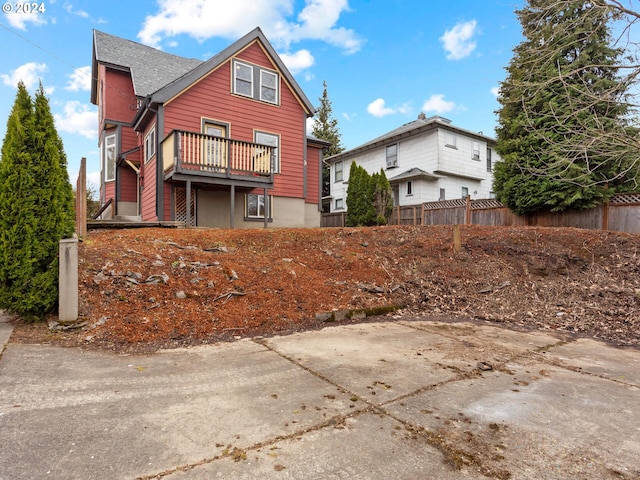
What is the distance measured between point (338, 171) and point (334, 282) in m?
21.1

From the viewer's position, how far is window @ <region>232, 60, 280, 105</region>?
12302 millimetres

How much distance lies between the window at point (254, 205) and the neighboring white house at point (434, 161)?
10.2 m

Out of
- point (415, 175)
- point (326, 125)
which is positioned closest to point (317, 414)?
point (415, 175)

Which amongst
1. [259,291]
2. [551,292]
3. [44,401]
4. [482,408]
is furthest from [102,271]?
[551,292]

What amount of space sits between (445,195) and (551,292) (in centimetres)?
1535

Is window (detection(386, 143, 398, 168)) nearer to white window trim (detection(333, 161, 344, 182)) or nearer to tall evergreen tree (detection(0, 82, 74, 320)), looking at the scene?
white window trim (detection(333, 161, 344, 182))

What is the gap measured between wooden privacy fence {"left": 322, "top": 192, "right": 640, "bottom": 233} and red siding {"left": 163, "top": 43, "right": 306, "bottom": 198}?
196 inches

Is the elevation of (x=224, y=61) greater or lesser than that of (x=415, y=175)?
greater

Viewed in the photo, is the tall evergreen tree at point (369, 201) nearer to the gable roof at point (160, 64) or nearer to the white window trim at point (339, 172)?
the gable roof at point (160, 64)

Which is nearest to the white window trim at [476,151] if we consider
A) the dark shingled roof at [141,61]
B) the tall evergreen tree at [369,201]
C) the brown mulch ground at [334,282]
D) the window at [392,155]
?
the window at [392,155]

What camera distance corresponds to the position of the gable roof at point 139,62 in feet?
42.4

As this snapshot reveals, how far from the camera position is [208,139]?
10164mm

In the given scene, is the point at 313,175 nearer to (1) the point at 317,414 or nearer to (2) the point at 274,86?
(2) the point at 274,86

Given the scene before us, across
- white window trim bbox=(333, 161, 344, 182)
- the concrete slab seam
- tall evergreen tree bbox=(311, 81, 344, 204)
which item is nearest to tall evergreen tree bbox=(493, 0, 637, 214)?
the concrete slab seam
